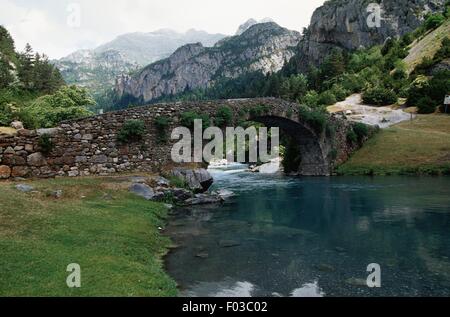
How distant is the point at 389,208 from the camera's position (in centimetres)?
2433

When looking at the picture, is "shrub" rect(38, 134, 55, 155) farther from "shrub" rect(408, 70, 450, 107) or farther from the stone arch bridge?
"shrub" rect(408, 70, 450, 107)

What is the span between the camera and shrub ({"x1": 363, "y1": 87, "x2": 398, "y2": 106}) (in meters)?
77.0

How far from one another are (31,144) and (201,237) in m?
15.6

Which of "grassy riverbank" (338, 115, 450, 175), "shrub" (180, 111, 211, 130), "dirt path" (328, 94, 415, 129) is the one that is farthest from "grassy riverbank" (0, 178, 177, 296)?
"dirt path" (328, 94, 415, 129)

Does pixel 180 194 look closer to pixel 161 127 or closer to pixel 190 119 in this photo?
pixel 161 127

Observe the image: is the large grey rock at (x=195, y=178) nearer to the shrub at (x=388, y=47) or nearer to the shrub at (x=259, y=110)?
the shrub at (x=259, y=110)

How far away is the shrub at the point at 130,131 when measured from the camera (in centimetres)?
2969

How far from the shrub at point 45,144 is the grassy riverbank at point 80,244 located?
609cm

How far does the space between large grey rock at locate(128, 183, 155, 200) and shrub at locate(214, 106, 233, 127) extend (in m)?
11.2

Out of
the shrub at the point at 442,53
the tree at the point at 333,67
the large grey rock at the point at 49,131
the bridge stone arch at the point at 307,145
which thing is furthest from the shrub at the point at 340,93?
the large grey rock at the point at 49,131

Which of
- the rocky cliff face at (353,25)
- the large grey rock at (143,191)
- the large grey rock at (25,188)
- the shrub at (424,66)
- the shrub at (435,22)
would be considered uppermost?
the rocky cliff face at (353,25)
